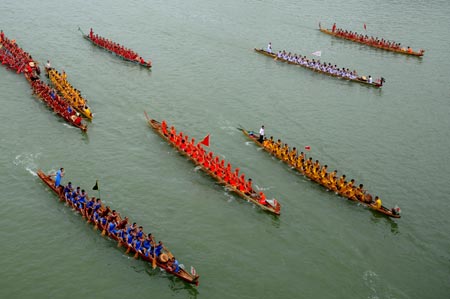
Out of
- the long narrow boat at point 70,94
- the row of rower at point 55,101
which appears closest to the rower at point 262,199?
the row of rower at point 55,101

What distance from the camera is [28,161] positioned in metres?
26.5

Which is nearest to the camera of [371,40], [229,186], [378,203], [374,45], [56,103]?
[378,203]

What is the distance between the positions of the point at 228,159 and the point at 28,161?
11.5 meters

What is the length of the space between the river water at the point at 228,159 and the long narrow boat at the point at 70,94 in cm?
126

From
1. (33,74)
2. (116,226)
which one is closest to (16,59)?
(33,74)

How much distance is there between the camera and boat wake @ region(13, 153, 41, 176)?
2578cm

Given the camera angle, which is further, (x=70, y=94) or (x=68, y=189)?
(x=70, y=94)

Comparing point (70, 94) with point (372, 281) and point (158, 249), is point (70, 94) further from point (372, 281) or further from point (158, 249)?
point (372, 281)

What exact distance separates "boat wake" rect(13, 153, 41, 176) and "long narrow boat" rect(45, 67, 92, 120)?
17.1 feet

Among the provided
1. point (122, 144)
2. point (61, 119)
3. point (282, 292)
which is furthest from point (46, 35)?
point (282, 292)

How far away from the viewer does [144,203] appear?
78.8 ft

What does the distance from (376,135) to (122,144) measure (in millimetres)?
17713

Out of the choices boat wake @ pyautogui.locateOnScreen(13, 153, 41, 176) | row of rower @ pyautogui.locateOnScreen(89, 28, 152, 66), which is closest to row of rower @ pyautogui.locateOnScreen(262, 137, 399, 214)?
boat wake @ pyautogui.locateOnScreen(13, 153, 41, 176)

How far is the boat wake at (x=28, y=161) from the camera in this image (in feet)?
84.6
